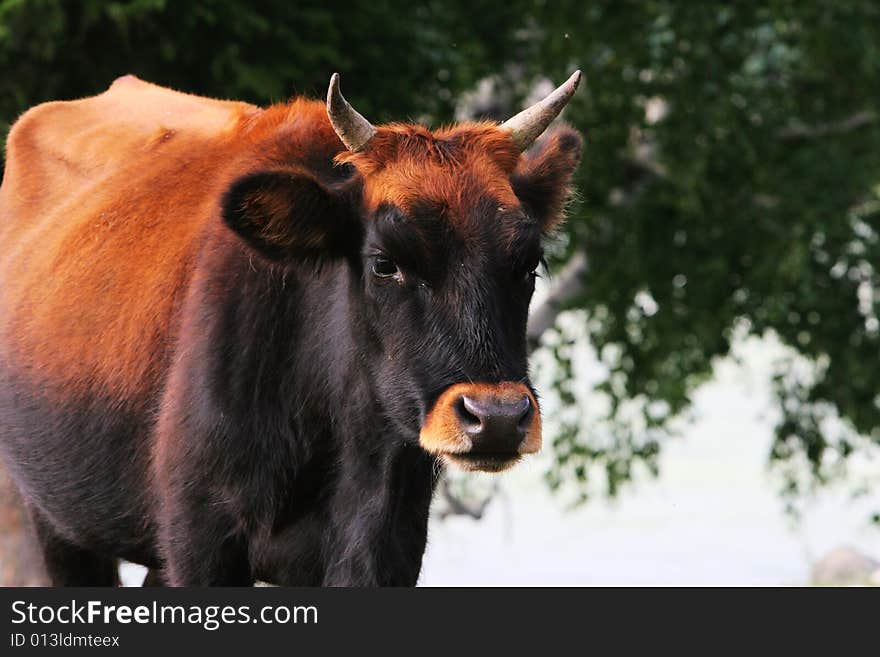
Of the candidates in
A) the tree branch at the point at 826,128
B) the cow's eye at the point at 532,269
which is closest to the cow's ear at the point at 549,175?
the cow's eye at the point at 532,269

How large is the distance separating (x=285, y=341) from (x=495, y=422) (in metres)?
1.30

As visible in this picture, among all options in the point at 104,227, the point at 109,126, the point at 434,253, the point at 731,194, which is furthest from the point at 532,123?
the point at 731,194

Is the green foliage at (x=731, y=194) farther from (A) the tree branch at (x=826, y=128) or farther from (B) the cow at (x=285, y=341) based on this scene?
(B) the cow at (x=285, y=341)

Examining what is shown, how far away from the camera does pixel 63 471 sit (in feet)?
22.6

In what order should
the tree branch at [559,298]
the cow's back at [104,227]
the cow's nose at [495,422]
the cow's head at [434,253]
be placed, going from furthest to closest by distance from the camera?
the tree branch at [559,298] → the cow's back at [104,227] → the cow's head at [434,253] → the cow's nose at [495,422]

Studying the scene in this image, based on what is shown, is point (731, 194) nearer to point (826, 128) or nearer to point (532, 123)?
point (826, 128)

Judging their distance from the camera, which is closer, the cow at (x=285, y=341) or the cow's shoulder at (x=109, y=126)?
the cow at (x=285, y=341)

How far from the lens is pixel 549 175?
628cm

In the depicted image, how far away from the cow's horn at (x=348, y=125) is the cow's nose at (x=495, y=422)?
1163 millimetres

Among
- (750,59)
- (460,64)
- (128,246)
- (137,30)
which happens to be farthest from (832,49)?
(128,246)

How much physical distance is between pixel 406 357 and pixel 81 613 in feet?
6.37

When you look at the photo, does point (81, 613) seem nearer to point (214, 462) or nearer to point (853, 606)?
point (214, 462)

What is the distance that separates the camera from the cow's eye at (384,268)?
555 cm

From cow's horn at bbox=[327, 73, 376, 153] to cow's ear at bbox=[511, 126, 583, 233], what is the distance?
0.63 m
